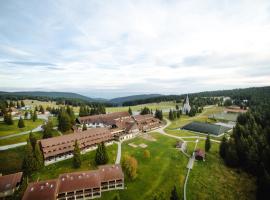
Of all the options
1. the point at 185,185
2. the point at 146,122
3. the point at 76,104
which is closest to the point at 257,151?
the point at 185,185

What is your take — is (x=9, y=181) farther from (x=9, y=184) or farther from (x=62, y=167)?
(x=62, y=167)

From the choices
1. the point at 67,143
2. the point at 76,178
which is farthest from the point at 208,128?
the point at 76,178

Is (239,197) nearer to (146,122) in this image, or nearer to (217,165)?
(217,165)

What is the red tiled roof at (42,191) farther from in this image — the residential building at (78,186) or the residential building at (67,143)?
the residential building at (67,143)

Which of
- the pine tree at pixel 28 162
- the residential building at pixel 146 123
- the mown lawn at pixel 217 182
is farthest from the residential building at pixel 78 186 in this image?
the residential building at pixel 146 123

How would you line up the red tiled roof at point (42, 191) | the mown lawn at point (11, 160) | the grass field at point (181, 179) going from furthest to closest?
the mown lawn at point (11, 160)
the grass field at point (181, 179)
the red tiled roof at point (42, 191)

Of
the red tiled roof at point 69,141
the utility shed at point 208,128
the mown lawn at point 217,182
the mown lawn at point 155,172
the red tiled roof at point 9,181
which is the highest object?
the red tiled roof at point 69,141
